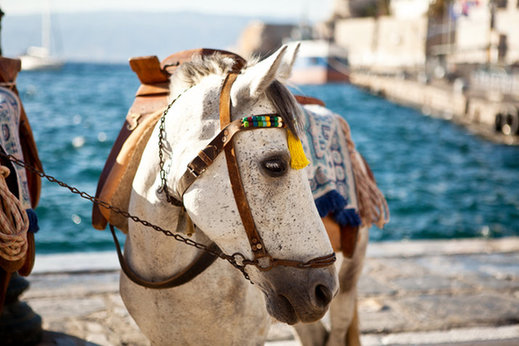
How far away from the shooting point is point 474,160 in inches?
717

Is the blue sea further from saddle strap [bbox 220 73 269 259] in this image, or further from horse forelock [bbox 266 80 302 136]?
saddle strap [bbox 220 73 269 259]

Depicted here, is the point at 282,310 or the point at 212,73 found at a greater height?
the point at 212,73

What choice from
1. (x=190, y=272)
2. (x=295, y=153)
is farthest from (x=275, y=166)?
(x=190, y=272)

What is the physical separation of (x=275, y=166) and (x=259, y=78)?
270 millimetres

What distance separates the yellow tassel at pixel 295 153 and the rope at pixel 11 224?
1.11m

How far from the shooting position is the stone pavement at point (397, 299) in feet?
13.1

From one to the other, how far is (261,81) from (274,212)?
40 centimetres

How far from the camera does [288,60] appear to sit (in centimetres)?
190

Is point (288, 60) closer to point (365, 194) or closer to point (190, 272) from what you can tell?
point (190, 272)

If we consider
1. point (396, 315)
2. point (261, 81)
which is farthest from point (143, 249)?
point (396, 315)

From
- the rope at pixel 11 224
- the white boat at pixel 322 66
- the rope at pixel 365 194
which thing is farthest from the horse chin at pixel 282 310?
the white boat at pixel 322 66

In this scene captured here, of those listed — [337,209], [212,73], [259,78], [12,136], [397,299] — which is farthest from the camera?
[397,299]

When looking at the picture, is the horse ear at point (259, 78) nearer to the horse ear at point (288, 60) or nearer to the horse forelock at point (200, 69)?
the horse ear at point (288, 60)

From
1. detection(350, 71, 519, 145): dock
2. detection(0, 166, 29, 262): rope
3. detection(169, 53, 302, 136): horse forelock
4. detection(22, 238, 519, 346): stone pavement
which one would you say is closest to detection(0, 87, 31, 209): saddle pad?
detection(0, 166, 29, 262): rope
